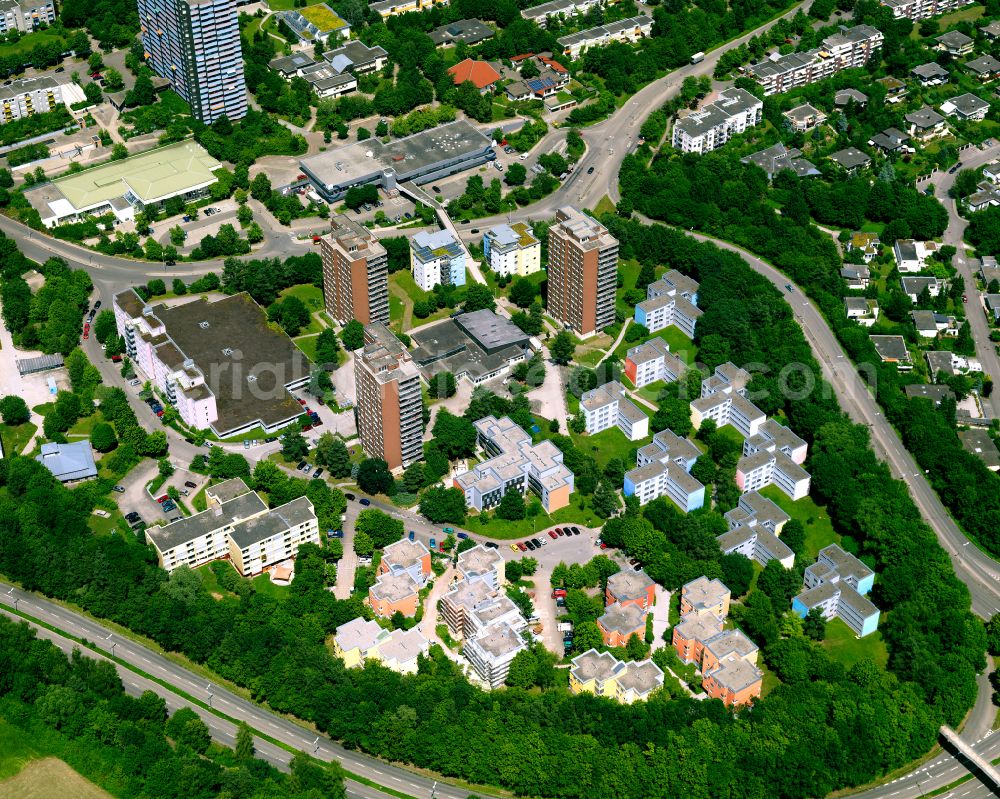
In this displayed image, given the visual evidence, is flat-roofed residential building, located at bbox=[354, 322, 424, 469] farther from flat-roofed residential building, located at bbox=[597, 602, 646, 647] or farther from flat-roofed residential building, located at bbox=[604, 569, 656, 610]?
flat-roofed residential building, located at bbox=[597, 602, 646, 647]

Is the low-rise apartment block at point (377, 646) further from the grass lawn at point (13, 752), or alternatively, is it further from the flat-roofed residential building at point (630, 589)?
the grass lawn at point (13, 752)

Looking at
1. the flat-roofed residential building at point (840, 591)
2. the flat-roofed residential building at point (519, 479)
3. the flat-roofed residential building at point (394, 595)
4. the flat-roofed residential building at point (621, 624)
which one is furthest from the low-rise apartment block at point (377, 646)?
the flat-roofed residential building at point (840, 591)

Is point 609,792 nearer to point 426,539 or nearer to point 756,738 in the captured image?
point 756,738

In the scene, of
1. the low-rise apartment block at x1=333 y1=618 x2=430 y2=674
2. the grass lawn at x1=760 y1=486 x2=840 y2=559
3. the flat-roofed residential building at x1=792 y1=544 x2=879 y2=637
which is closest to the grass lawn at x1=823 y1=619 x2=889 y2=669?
the flat-roofed residential building at x1=792 y1=544 x2=879 y2=637

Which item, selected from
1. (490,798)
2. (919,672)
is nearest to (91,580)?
(490,798)

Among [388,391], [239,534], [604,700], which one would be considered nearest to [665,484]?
[388,391]
